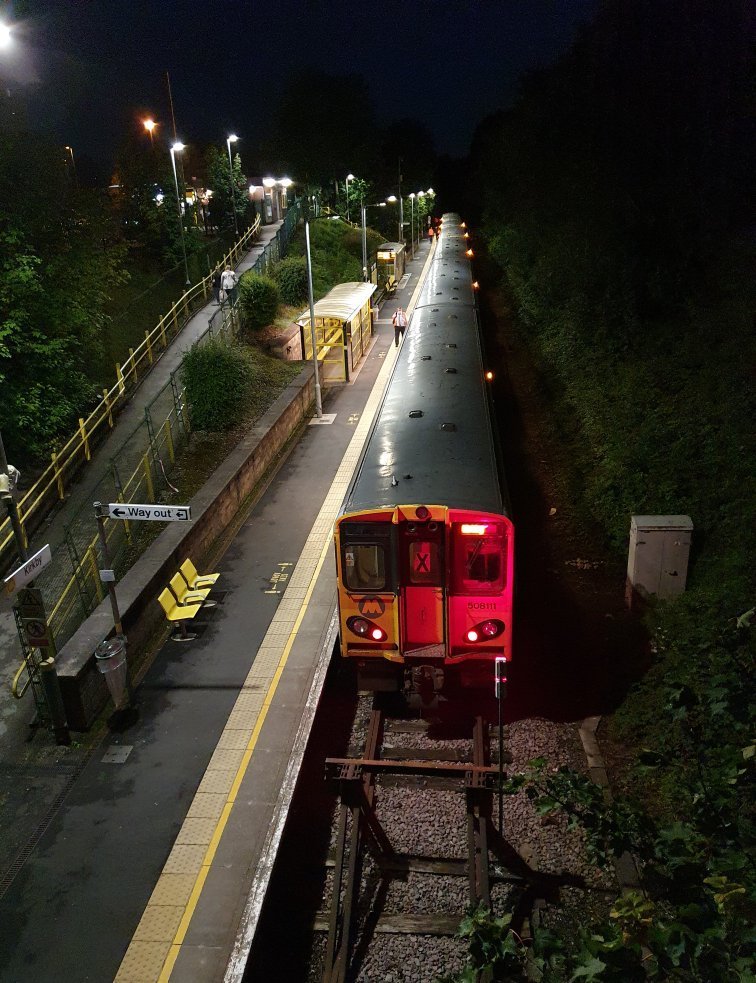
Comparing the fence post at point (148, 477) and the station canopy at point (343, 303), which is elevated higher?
the station canopy at point (343, 303)

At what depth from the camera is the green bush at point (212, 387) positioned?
16.7 m

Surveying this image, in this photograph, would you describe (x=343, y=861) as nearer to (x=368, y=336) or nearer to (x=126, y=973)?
(x=126, y=973)

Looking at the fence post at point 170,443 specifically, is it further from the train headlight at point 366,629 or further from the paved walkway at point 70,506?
the train headlight at point 366,629

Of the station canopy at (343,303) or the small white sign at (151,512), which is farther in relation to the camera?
the station canopy at (343,303)

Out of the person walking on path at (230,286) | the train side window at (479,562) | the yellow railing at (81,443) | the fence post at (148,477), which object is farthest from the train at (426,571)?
the person walking on path at (230,286)

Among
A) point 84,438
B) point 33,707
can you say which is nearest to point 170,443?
point 84,438

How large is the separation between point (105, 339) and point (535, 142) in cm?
2344

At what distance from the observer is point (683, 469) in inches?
497

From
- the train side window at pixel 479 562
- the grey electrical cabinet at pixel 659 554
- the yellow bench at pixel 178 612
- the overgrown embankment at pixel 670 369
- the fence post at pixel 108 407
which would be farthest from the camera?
the fence post at pixel 108 407

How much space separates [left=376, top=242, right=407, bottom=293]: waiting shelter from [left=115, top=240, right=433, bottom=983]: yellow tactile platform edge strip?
28292mm

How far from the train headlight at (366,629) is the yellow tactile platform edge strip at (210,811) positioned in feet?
6.11

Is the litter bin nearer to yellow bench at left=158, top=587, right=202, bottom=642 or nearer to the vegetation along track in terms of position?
yellow bench at left=158, top=587, right=202, bottom=642

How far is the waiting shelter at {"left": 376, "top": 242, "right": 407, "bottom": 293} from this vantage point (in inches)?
1492

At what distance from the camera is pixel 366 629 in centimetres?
800
